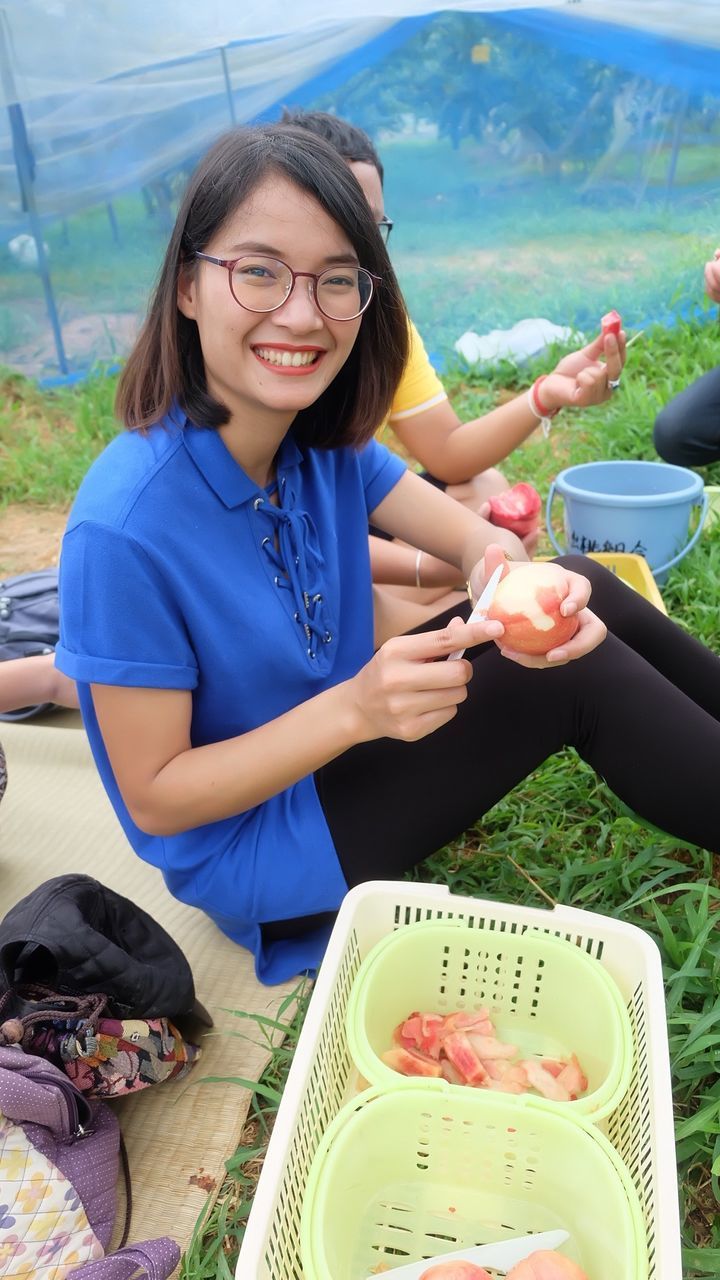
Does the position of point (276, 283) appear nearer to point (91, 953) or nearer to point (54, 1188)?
point (91, 953)

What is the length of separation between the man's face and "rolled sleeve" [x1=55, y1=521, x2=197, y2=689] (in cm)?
95

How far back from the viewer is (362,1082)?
44.9 inches

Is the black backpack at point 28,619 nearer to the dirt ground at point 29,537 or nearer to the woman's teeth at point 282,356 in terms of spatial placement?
the dirt ground at point 29,537

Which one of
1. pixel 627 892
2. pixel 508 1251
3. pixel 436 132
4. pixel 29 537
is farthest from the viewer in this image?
pixel 436 132

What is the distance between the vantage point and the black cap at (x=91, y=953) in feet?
3.87

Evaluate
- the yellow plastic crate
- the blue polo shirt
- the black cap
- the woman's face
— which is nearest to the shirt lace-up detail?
the blue polo shirt

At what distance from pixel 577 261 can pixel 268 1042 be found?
10.6 feet

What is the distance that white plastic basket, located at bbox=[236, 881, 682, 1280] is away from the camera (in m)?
0.86

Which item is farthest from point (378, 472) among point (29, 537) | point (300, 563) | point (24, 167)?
point (24, 167)

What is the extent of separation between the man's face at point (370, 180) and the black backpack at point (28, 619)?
109 cm

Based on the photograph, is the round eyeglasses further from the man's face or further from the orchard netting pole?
the orchard netting pole

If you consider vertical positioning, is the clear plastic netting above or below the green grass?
above

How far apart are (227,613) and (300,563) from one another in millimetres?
141

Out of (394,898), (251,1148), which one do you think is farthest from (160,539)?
(251,1148)
